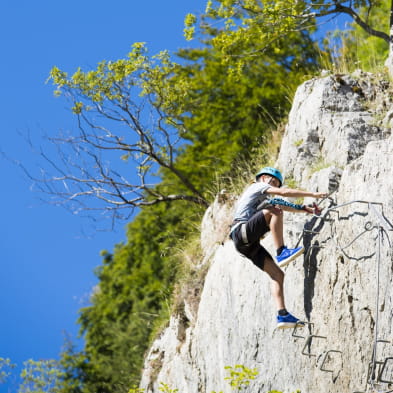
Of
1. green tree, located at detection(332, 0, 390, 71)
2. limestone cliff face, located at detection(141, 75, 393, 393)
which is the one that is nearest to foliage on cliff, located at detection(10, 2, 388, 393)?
green tree, located at detection(332, 0, 390, 71)

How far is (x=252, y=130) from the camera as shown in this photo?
25609 mm

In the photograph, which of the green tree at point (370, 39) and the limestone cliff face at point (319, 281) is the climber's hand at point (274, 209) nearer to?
the limestone cliff face at point (319, 281)

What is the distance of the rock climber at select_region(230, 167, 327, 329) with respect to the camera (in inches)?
399

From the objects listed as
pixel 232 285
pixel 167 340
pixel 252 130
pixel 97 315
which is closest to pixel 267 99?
pixel 252 130

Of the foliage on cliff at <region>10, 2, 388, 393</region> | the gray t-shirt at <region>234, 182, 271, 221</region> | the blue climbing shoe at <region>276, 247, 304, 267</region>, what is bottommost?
the blue climbing shoe at <region>276, 247, 304, 267</region>

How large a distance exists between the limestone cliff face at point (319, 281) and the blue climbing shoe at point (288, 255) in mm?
347

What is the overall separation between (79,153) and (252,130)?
8842 mm

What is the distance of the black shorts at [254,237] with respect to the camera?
34.1ft

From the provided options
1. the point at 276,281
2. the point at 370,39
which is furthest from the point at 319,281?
the point at 370,39

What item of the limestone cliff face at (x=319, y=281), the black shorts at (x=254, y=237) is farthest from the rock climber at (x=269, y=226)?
the limestone cliff face at (x=319, y=281)

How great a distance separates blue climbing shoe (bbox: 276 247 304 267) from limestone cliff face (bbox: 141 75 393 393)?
1.14 feet

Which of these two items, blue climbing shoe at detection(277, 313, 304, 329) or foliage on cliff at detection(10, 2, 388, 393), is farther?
foliage on cliff at detection(10, 2, 388, 393)

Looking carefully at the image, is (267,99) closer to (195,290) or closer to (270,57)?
(270,57)

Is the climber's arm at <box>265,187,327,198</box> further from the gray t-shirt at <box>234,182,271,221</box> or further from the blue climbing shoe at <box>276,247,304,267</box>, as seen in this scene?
the blue climbing shoe at <box>276,247,304,267</box>
